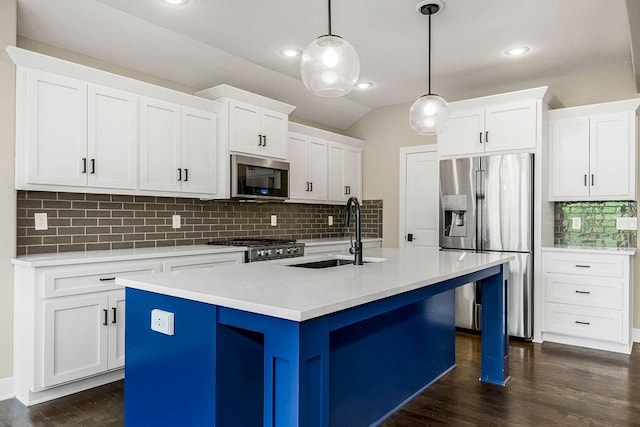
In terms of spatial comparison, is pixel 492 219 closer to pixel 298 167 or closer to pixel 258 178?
pixel 298 167

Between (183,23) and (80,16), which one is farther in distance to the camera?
Answer: (183,23)

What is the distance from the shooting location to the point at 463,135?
4.56m

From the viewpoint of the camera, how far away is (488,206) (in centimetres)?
432

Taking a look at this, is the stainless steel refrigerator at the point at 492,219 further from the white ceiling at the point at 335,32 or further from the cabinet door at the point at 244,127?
the cabinet door at the point at 244,127

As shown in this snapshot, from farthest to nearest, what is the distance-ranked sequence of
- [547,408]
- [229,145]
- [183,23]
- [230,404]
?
[229,145] → [183,23] → [547,408] → [230,404]

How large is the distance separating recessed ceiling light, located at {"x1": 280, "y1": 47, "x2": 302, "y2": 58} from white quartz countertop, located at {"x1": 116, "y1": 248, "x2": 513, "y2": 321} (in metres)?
2.12

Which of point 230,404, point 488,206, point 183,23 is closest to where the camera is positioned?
point 230,404

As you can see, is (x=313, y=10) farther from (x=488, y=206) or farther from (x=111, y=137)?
(x=488, y=206)

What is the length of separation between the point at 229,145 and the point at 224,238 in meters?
1.03

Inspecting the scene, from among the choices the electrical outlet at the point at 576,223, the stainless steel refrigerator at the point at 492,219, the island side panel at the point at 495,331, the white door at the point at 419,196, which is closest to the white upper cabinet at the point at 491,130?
the stainless steel refrigerator at the point at 492,219

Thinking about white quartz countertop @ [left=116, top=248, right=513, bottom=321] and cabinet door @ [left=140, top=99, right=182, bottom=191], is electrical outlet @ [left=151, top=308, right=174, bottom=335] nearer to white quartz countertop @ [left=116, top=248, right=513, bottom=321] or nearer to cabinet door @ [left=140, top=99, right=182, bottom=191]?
white quartz countertop @ [left=116, top=248, right=513, bottom=321]

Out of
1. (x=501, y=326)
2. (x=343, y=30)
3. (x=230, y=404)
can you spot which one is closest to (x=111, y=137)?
(x=343, y=30)

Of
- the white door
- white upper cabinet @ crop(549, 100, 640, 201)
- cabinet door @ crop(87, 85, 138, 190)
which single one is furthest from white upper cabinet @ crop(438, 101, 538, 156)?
cabinet door @ crop(87, 85, 138, 190)

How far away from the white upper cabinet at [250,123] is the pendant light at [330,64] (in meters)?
1.93
